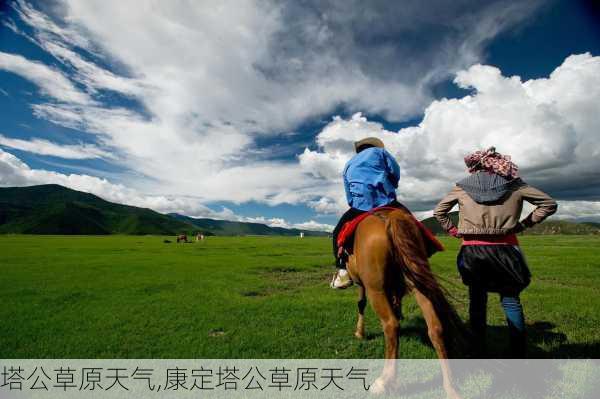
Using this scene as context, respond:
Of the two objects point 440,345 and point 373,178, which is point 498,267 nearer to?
point 440,345

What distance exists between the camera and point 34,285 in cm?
1385

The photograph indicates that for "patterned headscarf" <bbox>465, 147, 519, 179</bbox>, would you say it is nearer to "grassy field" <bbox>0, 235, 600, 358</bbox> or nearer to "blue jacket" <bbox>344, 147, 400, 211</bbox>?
"blue jacket" <bbox>344, 147, 400, 211</bbox>

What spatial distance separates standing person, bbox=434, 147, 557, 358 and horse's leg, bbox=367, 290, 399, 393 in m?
1.55

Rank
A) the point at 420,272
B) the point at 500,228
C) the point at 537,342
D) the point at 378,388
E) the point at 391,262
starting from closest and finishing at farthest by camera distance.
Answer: the point at 420,272 < the point at 378,388 < the point at 391,262 < the point at 500,228 < the point at 537,342

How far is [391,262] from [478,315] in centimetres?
210

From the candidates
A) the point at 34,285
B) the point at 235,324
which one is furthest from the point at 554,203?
the point at 34,285

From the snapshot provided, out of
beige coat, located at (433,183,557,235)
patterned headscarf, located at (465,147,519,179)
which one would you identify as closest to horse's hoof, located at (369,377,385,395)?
beige coat, located at (433,183,557,235)

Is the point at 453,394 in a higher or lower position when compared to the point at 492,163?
lower

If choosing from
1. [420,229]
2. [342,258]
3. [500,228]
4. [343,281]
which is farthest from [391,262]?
[343,281]

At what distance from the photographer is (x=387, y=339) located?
4.34 meters

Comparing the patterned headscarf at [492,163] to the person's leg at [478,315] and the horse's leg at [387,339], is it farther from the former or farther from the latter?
the horse's leg at [387,339]

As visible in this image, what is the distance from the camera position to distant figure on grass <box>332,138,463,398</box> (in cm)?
397

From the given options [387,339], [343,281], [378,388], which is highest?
[343,281]

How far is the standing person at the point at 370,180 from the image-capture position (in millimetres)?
5461
